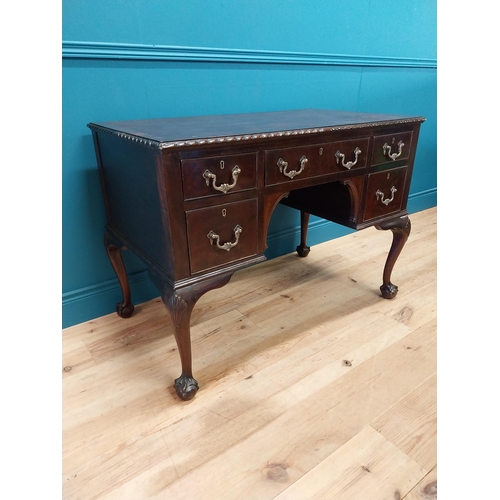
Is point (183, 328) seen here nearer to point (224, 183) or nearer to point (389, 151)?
point (224, 183)

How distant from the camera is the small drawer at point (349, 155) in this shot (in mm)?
1283

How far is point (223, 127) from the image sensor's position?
1.17 m

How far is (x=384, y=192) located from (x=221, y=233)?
77cm

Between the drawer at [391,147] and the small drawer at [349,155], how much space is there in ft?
0.20

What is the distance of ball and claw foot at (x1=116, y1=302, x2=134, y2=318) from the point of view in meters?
1.59

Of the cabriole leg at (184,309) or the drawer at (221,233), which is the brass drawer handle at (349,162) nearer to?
the drawer at (221,233)

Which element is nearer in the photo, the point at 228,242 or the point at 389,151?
the point at 228,242

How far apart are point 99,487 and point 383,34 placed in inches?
97.0

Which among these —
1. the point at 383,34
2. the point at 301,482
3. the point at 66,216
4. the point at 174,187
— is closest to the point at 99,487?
the point at 301,482

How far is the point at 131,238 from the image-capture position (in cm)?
130

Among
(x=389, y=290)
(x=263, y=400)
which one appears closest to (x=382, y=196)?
(x=389, y=290)

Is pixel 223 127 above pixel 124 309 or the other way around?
above

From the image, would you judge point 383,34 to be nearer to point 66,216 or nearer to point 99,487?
point 66,216

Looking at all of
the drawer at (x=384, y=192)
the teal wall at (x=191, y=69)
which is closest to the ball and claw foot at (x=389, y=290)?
the drawer at (x=384, y=192)
